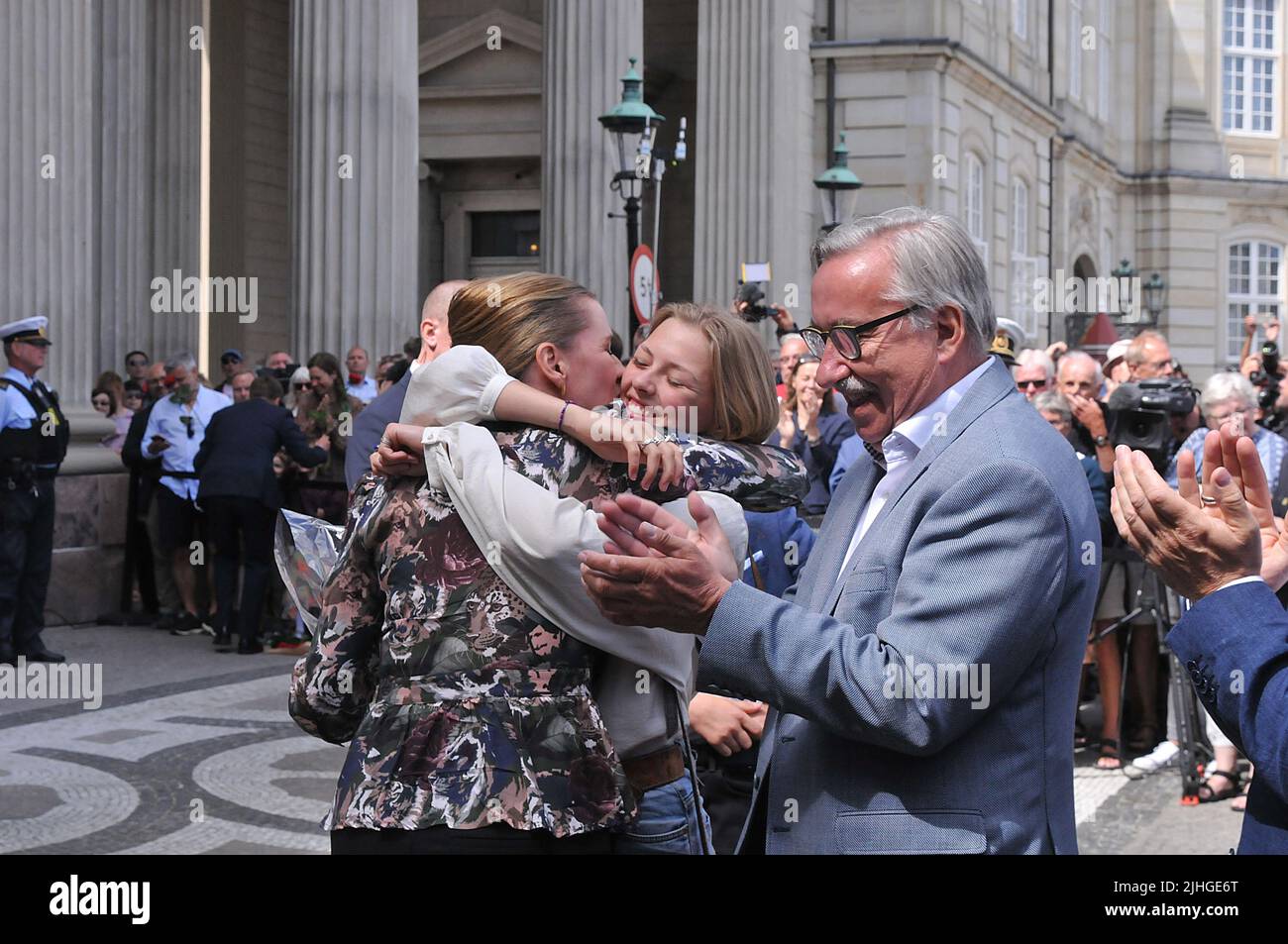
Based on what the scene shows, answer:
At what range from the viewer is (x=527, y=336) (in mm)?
3172

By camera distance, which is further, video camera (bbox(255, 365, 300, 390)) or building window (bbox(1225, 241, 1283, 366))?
building window (bbox(1225, 241, 1283, 366))

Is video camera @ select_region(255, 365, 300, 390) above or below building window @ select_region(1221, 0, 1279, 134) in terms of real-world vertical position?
below

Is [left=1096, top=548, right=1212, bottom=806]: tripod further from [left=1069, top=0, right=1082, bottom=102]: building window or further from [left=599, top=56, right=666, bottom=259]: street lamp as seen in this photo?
[left=1069, top=0, right=1082, bottom=102]: building window

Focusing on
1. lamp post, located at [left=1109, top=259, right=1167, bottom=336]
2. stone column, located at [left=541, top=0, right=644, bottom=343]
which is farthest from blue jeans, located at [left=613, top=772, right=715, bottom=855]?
lamp post, located at [left=1109, top=259, right=1167, bottom=336]

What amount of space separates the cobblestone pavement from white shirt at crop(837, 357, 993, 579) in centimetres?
449

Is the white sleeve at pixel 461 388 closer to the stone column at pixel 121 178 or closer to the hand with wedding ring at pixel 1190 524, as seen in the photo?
the hand with wedding ring at pixel 1190 524

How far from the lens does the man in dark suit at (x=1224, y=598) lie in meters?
2.40

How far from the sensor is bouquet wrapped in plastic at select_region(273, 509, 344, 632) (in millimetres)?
3607

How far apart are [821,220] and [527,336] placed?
2123 centimetres

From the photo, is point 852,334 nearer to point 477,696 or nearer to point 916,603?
point 916,603

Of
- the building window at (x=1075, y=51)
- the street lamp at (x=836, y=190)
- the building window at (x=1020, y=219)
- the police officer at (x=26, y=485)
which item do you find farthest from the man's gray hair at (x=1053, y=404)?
the building window at (x=1075, y=51)

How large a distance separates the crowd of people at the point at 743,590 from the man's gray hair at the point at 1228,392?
16.8 ft

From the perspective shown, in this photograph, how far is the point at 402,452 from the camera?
121 inches
